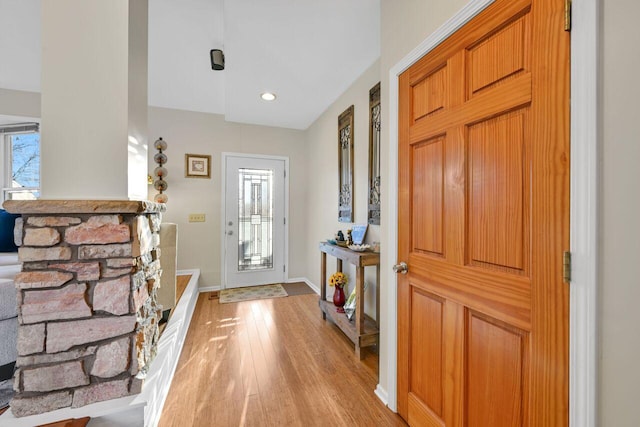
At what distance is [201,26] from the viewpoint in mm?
2066

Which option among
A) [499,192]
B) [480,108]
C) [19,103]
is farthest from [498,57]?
[19,103]

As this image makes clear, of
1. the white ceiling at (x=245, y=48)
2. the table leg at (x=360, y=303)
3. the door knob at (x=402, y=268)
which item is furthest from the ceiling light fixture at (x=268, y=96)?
the door knob at (x=402, y=268)

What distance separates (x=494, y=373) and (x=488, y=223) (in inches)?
23.3

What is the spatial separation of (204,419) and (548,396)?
1.66 m

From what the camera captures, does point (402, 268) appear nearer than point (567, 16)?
No

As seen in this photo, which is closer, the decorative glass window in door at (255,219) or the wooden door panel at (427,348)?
the wooden door panel at (427,348)

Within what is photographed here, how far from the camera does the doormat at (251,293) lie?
349cm

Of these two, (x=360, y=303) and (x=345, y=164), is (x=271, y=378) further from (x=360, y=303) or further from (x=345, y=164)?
(x=345, y=164)

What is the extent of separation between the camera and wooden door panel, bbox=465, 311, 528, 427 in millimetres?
924

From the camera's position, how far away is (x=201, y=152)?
12.4 feet

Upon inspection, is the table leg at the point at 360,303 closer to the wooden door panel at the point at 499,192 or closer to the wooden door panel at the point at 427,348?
the wooden door panel at the point at 427,348

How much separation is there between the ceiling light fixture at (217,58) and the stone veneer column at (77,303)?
1757 mm

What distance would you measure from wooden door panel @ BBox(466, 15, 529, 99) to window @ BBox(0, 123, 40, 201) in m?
4.58

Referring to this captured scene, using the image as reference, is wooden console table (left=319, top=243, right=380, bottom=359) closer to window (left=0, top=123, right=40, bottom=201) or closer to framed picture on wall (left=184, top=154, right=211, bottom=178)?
framed picture on wall (left=184, top=154, right=211, bottom=178)
